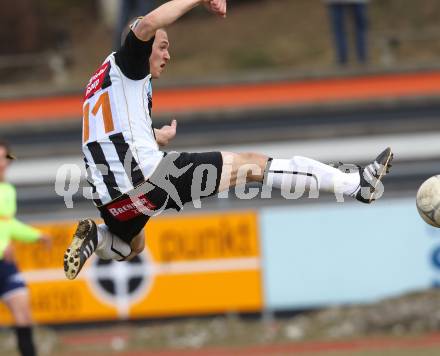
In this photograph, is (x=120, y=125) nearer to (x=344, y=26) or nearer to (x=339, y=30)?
(x=339, y=30)

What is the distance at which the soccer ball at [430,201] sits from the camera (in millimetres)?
7117

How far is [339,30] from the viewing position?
1352 centimetres

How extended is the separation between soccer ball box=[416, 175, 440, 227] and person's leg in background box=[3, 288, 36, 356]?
4235 millimetres

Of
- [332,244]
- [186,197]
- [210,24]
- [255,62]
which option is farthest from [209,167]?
[210,24]

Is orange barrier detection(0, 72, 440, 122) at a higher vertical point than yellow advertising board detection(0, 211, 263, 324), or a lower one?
higher

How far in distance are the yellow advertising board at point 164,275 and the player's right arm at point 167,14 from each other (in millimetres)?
5993

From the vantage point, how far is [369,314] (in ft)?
40.7

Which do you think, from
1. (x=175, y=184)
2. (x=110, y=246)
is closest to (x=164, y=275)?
(x=110, y=246)

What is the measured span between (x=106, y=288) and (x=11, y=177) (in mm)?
1869

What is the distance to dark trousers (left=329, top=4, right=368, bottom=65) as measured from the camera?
13.5m

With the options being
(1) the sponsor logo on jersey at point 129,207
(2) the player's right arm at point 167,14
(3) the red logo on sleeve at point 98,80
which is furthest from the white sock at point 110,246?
(2) the player's right arm at point 167,14

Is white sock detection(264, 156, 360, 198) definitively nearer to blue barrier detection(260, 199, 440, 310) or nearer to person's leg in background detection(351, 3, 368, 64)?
blue barrier detection(260, 199, 440, 310)

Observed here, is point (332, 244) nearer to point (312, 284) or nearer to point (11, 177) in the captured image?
point (312, 284)

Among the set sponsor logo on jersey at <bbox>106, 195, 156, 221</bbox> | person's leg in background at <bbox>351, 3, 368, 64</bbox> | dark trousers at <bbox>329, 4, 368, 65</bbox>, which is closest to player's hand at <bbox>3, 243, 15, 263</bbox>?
sponsor logo on jersey at <bbox>106, 195, 156, 221</bbox>
